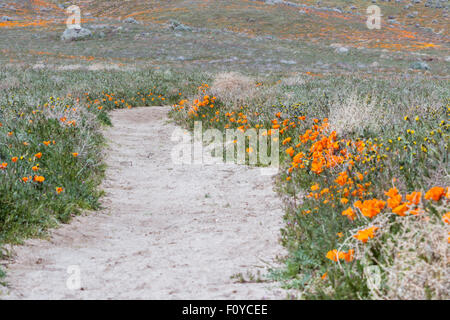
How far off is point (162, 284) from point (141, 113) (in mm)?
11760

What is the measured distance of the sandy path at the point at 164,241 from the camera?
3.78 m

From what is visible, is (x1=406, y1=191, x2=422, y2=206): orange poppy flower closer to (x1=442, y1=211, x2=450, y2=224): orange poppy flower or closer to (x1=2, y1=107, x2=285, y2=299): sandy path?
(x1=442, y1=211, x2=450, y2=224): orange poppy flower

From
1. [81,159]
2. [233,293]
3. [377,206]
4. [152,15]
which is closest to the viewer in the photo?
[377,206]

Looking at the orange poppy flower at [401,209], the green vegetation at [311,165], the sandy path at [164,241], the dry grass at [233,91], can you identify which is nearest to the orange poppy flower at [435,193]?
the green vegetation at [311,165]

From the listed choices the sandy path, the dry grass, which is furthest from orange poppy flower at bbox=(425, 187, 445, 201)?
the dry grass

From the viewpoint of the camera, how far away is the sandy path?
12.4ft

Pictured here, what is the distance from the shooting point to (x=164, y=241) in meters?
5.18

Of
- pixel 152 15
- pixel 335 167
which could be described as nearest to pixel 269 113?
pixel 335 167

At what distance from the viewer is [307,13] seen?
76.0 m

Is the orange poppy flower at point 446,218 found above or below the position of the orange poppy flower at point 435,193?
below

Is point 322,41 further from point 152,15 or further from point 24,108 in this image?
point 24,108

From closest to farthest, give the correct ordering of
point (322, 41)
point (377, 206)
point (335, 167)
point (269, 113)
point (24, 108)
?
point (377, 206) < point (335, 167) < point (24, 108) < point (269, 113) < point (322, 41)

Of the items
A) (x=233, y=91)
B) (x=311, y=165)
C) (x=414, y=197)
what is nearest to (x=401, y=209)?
(x=414, y=197)

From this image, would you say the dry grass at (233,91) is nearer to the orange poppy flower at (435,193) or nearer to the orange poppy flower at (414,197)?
the orange poppy flower at (414,197)
